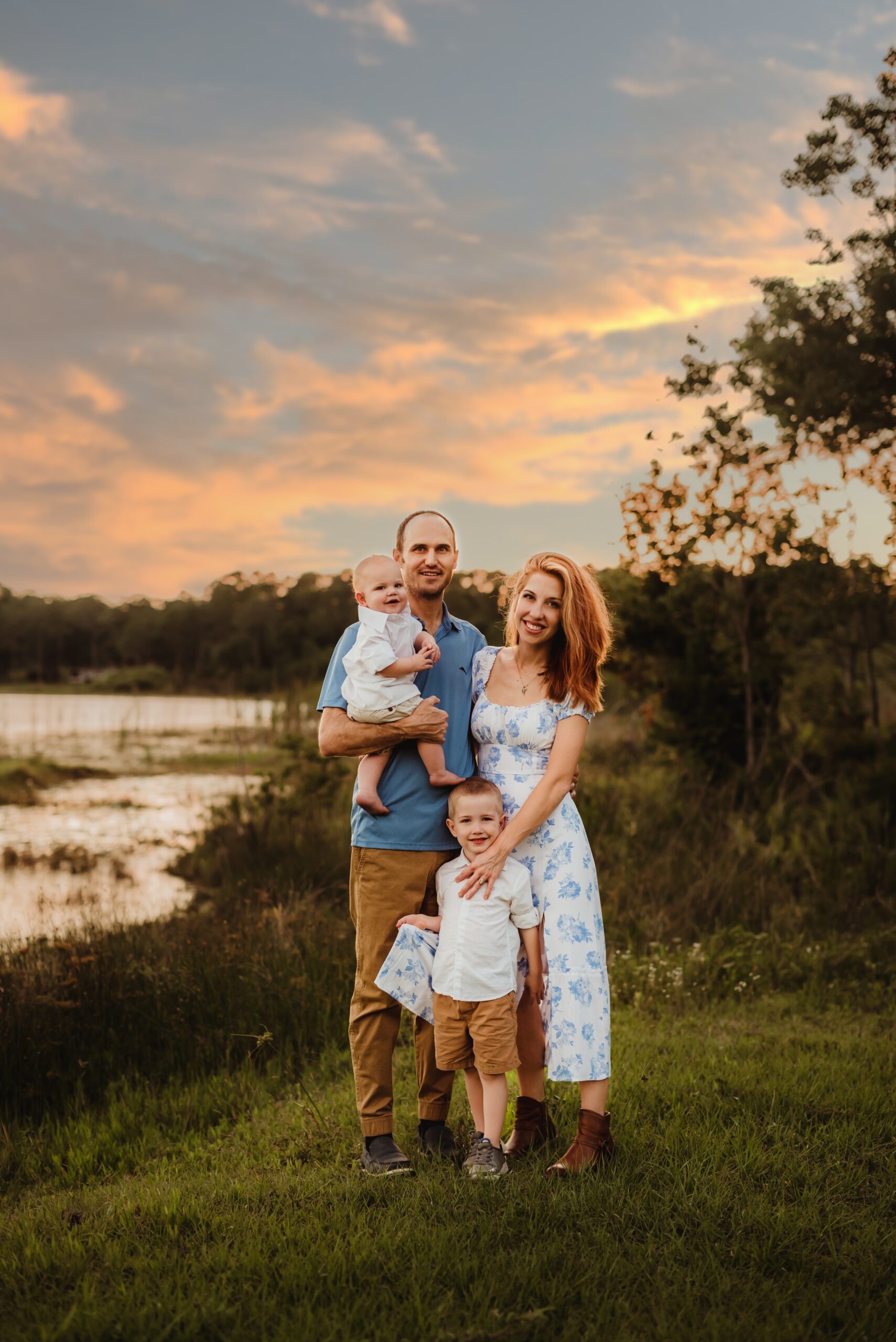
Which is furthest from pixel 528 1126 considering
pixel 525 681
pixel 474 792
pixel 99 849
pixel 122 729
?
pixel 122 729

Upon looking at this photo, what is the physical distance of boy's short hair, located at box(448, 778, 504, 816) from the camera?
11.8ft

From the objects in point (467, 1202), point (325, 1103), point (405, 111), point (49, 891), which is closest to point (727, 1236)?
point (467, 1202)

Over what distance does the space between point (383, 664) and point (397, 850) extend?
741mm

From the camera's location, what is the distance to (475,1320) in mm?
2578

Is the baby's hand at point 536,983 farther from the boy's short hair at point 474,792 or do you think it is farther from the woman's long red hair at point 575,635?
the woman's long red hair at point 575,635

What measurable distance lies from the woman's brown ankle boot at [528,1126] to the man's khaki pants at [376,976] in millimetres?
280

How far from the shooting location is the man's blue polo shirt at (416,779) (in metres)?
3.74

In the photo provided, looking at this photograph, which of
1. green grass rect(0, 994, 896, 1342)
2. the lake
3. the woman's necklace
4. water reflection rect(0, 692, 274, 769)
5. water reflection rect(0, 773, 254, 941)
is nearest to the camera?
green grass rect(0, 994, 896, 1342)

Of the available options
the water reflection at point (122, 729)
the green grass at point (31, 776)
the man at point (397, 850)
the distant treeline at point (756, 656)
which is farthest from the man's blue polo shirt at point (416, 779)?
the green grass at point (31, 776)

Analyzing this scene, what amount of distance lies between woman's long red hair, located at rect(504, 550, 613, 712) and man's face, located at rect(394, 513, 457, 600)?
13.1 inches

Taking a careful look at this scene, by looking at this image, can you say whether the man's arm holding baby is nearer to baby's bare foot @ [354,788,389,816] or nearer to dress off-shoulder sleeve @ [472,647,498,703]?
baby's bare foot @ [354,788,389,816]

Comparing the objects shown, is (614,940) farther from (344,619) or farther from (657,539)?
(344,619)

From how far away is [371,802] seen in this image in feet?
12.2

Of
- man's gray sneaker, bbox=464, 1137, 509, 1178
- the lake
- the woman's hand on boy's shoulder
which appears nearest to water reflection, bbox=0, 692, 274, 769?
the lake
